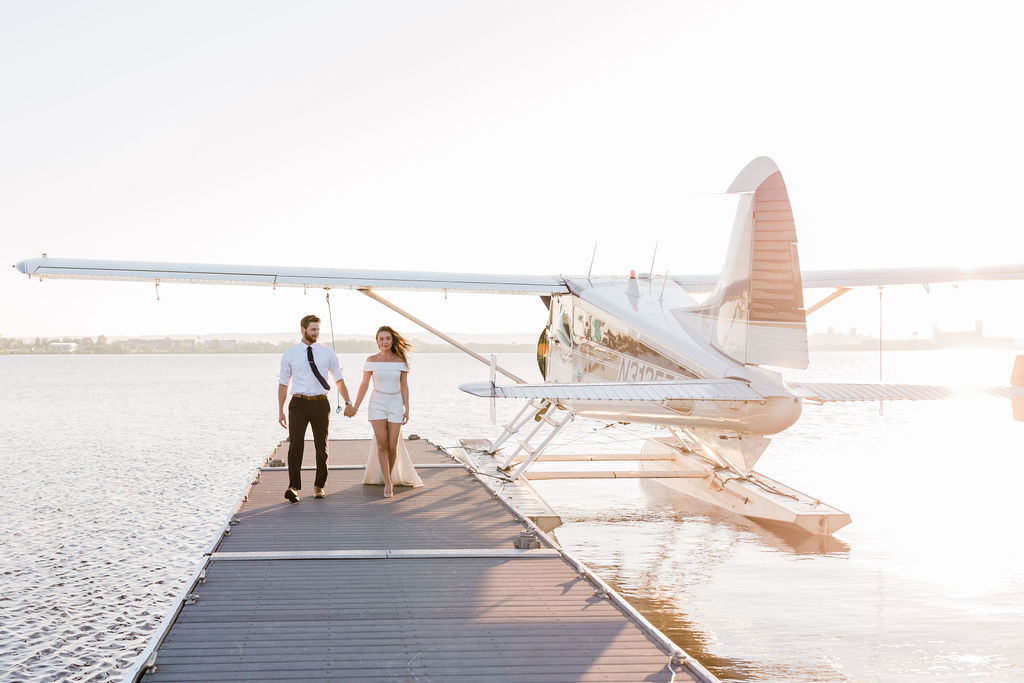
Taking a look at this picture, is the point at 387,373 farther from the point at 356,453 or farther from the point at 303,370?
the point at 356,453

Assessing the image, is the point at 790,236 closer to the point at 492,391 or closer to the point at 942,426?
the point at 492,391

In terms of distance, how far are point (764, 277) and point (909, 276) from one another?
5.17 meters

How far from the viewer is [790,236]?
22.0 ft

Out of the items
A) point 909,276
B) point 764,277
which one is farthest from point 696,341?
point 909,276

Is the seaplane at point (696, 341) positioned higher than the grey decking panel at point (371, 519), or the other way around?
the seaplane at point (696, 341)

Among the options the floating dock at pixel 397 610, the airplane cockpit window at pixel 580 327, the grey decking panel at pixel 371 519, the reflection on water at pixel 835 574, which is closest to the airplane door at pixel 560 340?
the airplane cockpit window at pixel 580 327

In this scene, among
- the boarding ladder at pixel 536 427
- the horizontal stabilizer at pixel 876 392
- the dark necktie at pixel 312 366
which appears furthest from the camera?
the boarding ladder at pixel 536 427


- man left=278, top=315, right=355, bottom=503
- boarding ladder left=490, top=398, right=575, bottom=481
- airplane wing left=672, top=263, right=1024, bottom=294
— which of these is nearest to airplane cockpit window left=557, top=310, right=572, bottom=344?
boarding ladder left=490, top=398, right=575, bottom=481

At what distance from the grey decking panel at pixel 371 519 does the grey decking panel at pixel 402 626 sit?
66cm

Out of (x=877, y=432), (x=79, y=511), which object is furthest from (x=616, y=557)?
(x=877, y=432)

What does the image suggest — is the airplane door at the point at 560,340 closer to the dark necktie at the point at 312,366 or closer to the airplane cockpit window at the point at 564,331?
the airplane cockpit window at the point at 564,331

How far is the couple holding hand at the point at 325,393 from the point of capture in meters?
7.83

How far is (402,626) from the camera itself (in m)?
4.68

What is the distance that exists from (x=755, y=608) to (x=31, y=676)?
6010 mm
